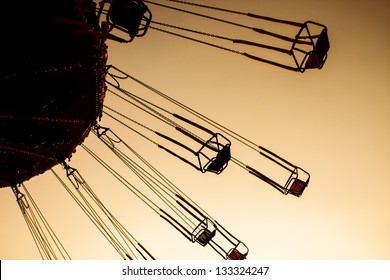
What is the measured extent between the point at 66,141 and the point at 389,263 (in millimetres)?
5133

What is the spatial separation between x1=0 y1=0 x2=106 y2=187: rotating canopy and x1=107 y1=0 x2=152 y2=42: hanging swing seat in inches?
12.2

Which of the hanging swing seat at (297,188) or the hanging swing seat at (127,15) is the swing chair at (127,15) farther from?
the hanging swing seat at (297,188)

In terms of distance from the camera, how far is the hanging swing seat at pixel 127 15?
3881 mm

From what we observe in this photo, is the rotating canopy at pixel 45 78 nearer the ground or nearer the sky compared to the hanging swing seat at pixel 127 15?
nearer the ground

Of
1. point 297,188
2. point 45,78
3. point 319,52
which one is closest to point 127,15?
point 45,78

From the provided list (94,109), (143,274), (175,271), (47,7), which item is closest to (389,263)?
(175,271)

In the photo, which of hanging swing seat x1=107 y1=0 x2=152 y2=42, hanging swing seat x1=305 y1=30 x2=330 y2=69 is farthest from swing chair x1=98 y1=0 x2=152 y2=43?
hanging swing seat x1=305 y1=30 x2=330 y2=69

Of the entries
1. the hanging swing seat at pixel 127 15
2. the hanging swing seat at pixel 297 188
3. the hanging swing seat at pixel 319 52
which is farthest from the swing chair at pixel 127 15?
the hanging swing seat at pixel 297 188

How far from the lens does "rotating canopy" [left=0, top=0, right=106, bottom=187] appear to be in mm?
3832

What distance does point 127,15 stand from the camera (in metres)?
3.93

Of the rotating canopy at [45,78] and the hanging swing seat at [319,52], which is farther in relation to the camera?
the hanging swing seat at [319,52]

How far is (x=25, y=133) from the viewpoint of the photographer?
15.1ft

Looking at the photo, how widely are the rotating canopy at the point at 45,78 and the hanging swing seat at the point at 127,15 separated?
0.31 meters

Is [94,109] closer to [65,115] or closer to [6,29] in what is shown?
[65,115]
